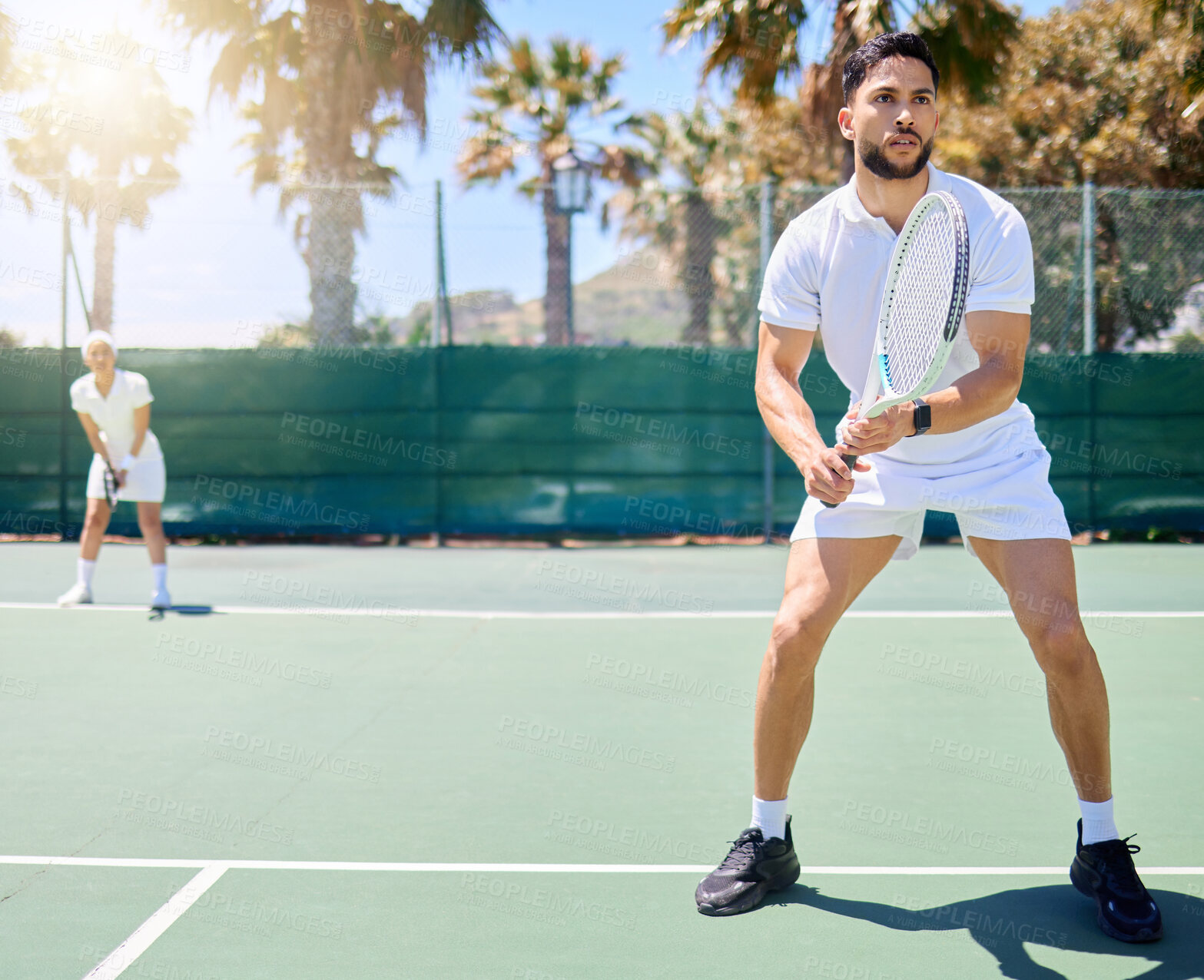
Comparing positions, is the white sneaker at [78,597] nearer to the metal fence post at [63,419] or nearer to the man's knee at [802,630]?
the metal fence post at [63,419]

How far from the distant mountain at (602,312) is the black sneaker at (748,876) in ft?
28.3

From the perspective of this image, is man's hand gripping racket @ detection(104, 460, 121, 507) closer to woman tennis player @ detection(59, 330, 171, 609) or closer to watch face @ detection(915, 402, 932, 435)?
woman tennis player @ detection(59, 330, 171, 609)

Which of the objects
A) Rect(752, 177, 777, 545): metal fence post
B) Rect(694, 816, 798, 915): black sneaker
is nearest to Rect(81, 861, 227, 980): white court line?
Rect(694, 816, 798, 915): black sneaker

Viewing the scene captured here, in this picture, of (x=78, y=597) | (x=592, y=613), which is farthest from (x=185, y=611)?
(x=592, y=613)

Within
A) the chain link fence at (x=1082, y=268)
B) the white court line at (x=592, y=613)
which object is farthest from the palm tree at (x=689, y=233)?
the white court line at (x=592, y=613)

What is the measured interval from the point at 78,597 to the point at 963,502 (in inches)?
251

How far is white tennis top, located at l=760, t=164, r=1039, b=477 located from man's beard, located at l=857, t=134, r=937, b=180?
0.12 m

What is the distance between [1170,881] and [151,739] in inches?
139

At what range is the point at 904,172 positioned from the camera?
3.08m

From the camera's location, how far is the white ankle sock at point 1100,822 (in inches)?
122

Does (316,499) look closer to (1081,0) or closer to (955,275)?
(955,275)

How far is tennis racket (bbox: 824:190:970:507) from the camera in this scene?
281cm

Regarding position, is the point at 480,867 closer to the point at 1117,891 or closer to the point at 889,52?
the point at 1117,891

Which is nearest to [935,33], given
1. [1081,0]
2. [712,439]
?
[712,439]
